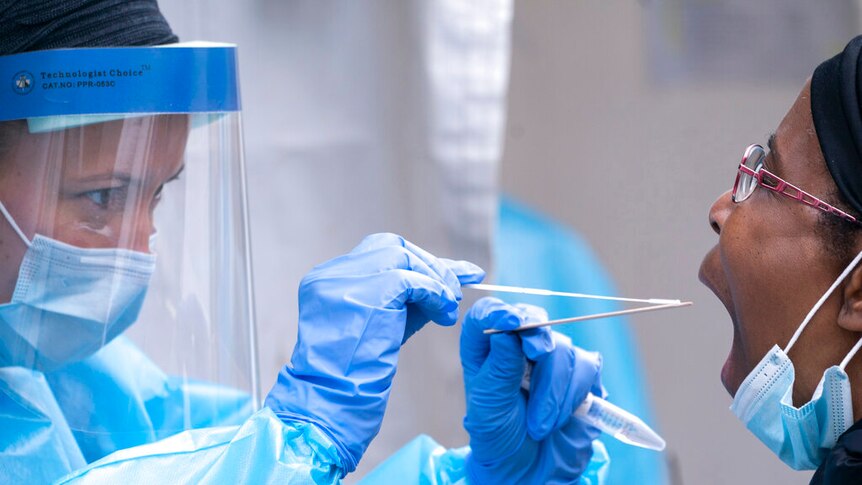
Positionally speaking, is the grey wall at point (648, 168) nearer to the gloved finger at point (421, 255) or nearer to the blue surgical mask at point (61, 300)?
the gloved finger at point (421, 255)

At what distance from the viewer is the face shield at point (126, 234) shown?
1.15 metres

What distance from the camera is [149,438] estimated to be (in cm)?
125

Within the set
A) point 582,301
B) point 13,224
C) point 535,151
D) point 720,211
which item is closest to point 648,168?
point 535,151

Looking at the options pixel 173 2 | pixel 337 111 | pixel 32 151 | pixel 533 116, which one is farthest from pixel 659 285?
pixel 32 151

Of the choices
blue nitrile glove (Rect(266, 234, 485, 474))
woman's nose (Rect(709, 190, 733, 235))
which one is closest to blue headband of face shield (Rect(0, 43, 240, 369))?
blue nitrile glove (Rect(266, 234, 485, 474))

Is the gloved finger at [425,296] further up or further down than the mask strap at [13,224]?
further down

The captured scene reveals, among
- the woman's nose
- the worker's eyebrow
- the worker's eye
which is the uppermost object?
the worker's eyebrow

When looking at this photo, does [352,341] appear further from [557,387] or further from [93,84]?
[93,84]

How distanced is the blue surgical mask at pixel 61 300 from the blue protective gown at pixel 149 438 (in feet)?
0.15

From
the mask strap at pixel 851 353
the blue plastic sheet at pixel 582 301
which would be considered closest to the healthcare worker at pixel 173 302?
the mask strap at pixel 851 353

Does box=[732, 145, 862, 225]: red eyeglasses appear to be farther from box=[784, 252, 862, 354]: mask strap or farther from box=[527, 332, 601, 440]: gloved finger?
box=[527, 332, 601, 440]: gloved finger

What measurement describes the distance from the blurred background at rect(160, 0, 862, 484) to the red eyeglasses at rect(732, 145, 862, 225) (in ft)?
2.30

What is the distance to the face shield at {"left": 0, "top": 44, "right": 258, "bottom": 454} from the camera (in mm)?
1151

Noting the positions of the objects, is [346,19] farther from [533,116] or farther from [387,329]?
[387,329]
